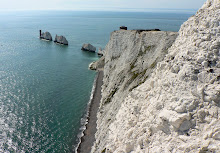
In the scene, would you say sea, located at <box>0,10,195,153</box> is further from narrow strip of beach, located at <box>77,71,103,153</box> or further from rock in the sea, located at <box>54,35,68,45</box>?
rock in the sea, located at <box>54,35,68,45</box>

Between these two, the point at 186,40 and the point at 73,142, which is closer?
the point at 186,40

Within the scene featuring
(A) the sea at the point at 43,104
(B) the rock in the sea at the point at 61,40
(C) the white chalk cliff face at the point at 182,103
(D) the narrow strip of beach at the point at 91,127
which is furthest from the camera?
(B) the rock in the sea at the point at 61,40

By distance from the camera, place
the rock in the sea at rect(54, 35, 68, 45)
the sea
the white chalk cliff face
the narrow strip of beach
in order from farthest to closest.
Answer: the rock in the sea at rect(54, 35, 68, 45) < the sea < the narrow strip of beach < the white chalk cliff face

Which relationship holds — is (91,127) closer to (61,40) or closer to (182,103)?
(182,103)

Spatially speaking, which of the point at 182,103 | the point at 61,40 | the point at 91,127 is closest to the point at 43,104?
the point at 91,127

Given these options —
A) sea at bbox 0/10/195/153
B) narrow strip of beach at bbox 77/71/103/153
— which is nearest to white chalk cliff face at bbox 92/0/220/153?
narrow strip of beach at bbox 77/71/103/153

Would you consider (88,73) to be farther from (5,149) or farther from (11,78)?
(5,149)

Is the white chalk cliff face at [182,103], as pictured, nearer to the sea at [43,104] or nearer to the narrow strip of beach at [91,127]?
the narrow strip of beach at [91,127]

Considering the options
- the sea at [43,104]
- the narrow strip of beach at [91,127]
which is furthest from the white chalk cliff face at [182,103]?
the sea at [43,104]

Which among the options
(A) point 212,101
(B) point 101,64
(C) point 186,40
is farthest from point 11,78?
(A) point 212,101

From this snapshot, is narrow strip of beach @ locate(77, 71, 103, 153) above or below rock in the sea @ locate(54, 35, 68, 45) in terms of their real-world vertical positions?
below

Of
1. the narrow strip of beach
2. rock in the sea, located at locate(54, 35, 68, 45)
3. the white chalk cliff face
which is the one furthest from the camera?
rock in the sea, located at locate(54, 35, 68, 45)
